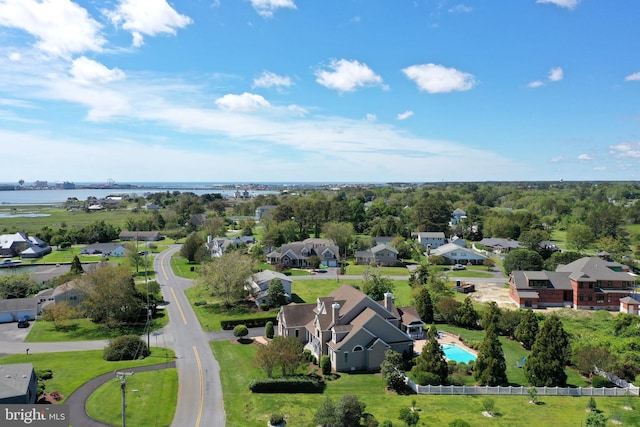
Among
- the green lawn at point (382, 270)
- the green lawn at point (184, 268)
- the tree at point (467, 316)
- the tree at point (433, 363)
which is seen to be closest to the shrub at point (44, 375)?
the tree at point (433, 363)

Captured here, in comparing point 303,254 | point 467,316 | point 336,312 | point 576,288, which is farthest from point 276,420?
point 303,254

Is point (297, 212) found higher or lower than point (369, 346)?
higher

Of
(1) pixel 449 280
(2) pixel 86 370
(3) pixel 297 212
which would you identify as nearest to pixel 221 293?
(2) pixel 86 370

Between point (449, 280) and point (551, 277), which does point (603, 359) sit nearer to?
point (551, 277)

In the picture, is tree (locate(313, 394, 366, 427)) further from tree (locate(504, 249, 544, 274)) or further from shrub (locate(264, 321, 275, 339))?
tree (locate(504, 249, 544, 274))

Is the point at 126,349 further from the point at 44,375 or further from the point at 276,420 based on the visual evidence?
the point at 276,420

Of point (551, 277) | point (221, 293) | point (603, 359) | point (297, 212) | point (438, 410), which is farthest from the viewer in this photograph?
point (297, 212)

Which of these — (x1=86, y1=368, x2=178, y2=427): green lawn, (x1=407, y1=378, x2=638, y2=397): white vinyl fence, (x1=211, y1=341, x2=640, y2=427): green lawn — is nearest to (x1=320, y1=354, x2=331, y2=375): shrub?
(x1=211, y1=341, x2=640, y2=427): green lawn
